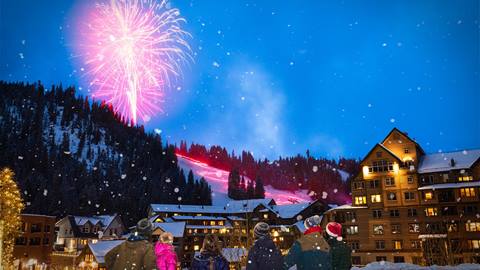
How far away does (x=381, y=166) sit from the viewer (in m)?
57.5

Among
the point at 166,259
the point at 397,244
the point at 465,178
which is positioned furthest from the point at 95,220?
the point at 166,259

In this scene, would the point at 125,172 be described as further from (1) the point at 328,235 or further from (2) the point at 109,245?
(1) the point at 328,235

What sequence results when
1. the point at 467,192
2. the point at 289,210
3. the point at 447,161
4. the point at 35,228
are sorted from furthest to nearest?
the point at 289,210, the point at 35,228, the point at 447,161, the point at 467,192

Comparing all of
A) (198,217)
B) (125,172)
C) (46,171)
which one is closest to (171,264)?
(198,217)

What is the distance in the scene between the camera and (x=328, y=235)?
896cm

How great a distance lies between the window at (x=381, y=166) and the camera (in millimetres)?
57094

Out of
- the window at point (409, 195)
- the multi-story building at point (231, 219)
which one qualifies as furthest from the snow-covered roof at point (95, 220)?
the window at point (409, 195)

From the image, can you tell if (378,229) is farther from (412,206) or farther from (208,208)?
(208,208)

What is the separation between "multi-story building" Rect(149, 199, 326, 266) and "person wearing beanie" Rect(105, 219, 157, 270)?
82.2m

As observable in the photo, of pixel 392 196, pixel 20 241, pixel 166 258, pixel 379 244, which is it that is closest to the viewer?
pixel 166 258

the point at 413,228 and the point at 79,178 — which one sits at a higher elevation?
the point at 79,178

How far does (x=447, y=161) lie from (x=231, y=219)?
2412 inches

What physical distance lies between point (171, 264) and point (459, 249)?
5179cm

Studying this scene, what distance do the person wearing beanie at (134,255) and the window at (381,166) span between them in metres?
55.0
